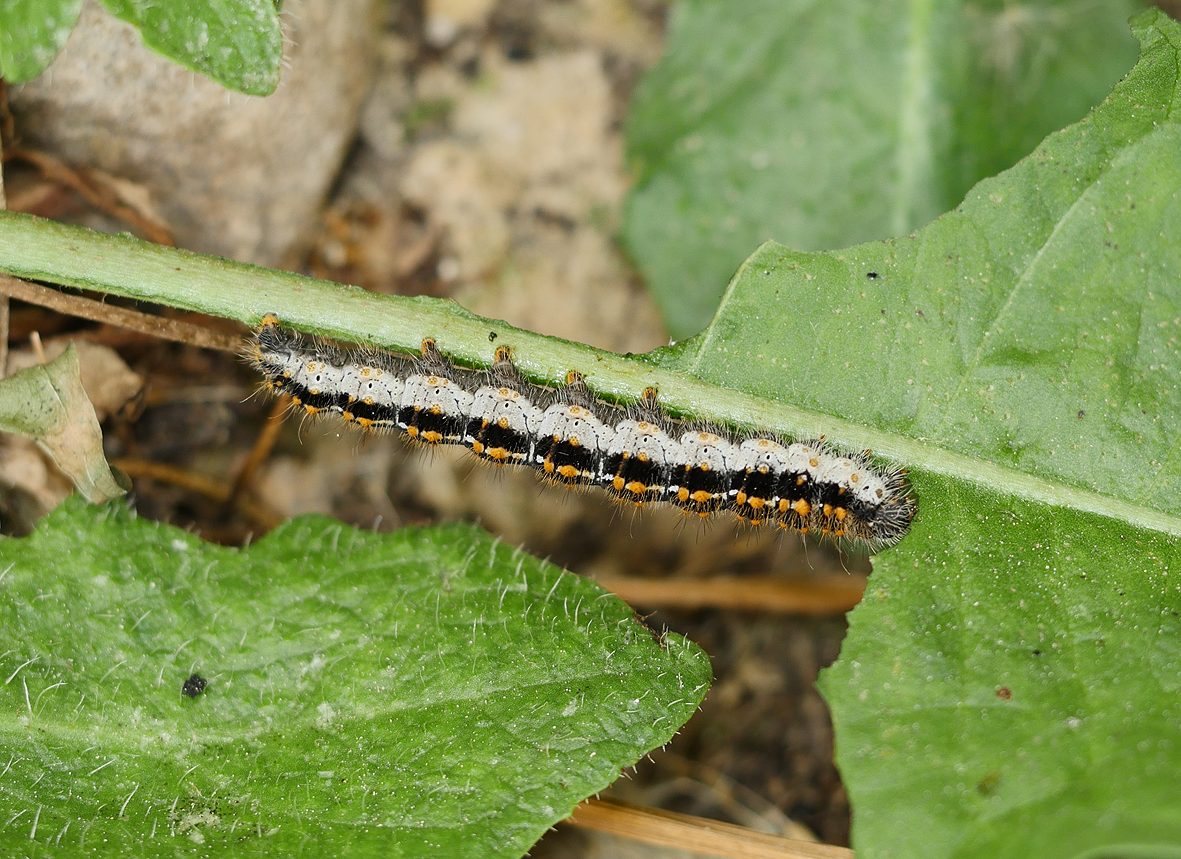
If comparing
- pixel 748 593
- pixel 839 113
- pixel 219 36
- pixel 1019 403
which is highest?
pixel 839 113

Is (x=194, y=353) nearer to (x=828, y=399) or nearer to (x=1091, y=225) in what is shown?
(x=828, y=399)

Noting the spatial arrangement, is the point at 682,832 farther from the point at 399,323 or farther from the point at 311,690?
the point at 399,323

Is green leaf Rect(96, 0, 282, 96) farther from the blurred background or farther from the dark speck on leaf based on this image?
the dark speck on leaf

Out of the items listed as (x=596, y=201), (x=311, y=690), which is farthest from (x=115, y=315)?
(x=596, y=201)

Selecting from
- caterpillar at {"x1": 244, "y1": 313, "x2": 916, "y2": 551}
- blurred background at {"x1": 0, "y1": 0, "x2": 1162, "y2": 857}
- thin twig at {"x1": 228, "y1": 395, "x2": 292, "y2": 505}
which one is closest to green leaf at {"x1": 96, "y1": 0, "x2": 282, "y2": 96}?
caterpillar at {"x1": 244, "y1": 313, "x2": 916, "y2": 551}

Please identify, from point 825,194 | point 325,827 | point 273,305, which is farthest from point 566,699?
point 825,194

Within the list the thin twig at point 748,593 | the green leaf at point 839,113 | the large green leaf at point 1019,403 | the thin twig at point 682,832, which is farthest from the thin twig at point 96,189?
the thin twig at point 682,832

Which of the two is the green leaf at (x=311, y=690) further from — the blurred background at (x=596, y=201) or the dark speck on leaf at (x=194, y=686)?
the blurred background at (x=596, y=201)
